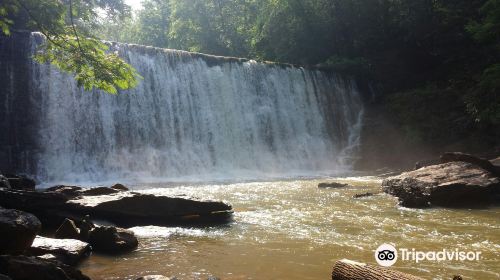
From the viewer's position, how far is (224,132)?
22953 millimetres

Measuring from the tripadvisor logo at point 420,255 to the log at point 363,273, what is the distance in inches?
52.8

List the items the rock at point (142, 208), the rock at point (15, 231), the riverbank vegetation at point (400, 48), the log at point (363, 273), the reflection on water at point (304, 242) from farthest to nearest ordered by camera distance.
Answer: the riverbank vegetation at point (400, 48), the rock at point (142, 208), the reflection on water at point (304, 242), the rock at point (15, 231), the log at point (363, 273)

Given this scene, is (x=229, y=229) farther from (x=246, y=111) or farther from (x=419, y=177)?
(x=246, y=111)

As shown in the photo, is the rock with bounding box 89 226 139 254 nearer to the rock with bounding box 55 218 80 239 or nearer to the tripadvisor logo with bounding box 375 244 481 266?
the rock with bounding box 55 218 80 239

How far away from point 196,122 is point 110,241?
16.1 metres

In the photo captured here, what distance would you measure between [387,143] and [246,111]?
882 cm

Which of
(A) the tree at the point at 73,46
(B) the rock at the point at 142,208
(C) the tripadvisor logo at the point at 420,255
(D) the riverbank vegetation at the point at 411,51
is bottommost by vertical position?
(C) the tripadvisor logo at the point at 420,255

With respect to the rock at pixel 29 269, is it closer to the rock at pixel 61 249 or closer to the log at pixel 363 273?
the rock at pixel 61 249

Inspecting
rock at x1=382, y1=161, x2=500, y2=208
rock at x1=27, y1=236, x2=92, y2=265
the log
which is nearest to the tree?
rock at x1=27, y1=236, x2=92, y2=265

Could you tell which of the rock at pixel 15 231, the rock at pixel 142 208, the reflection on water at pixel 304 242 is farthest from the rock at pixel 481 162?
the rock at pixel 15 231

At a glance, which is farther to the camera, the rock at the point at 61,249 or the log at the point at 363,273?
the rock at the point at 61,249

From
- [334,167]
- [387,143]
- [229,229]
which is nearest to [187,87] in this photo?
[334,167]

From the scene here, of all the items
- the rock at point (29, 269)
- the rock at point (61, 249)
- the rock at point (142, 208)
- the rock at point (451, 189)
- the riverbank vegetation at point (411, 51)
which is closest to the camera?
the rock at point (29, 269)

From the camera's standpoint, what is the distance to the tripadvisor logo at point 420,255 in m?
5.60
